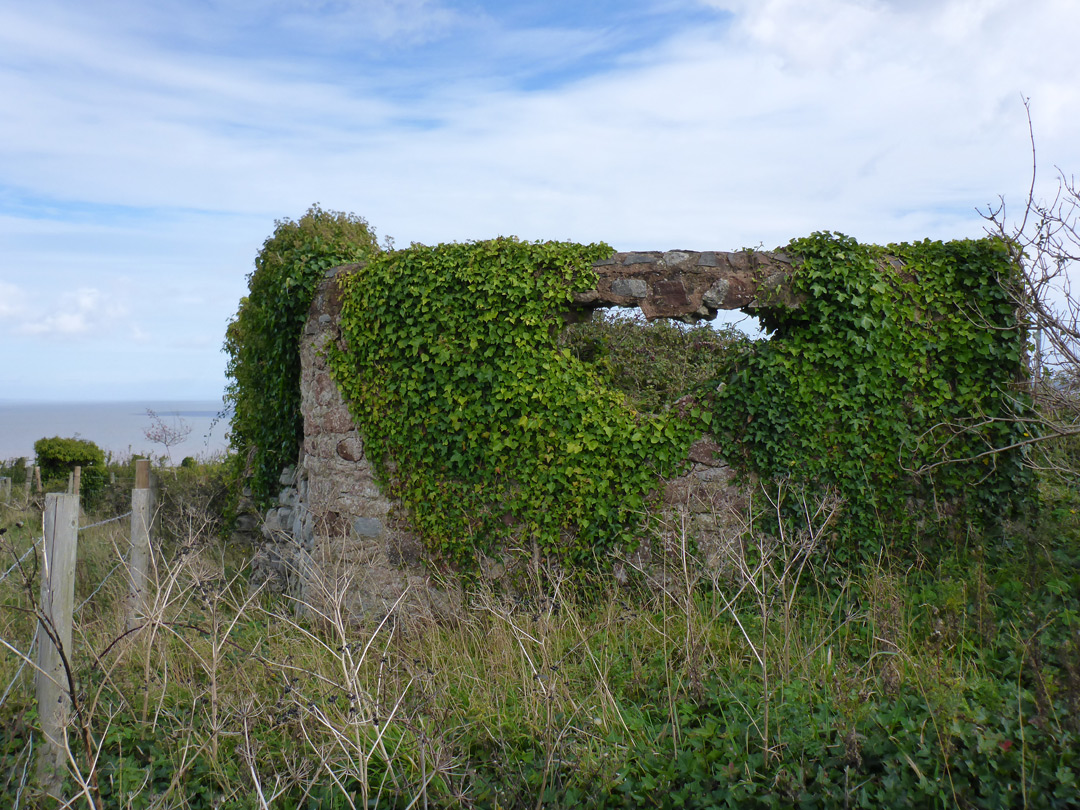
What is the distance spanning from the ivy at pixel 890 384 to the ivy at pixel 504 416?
630 millimetres

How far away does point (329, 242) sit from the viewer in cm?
733

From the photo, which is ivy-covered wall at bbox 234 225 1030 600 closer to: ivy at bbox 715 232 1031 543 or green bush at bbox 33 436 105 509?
ivy at bbox 715 232 1031 543

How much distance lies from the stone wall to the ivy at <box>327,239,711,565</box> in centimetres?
21

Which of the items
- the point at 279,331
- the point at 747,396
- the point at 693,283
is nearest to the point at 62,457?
the point at 279,331

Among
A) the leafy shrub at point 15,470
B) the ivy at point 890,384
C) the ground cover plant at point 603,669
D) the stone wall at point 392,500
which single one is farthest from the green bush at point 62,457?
the ivy at point 890,384

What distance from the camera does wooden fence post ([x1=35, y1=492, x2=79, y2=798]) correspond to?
3.78 metres

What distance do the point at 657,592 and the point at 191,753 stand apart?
319 centimetres

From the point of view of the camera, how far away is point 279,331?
7.53 m

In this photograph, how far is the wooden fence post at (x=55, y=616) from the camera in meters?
3.78

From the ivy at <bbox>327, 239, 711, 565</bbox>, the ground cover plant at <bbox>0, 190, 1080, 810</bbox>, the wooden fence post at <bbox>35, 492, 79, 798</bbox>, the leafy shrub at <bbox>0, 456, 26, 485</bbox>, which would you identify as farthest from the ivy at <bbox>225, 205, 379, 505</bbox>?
the leafy shrub at <bbox>0, 456, 26, 485</bbox>

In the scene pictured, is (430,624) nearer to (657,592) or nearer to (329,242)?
(657,592)

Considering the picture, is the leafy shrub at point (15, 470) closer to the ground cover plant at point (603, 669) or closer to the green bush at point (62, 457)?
the green bush at point (62, 457)

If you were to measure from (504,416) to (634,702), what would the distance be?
8.10 feet

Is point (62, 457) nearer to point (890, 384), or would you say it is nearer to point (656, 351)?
point (656, 351)
